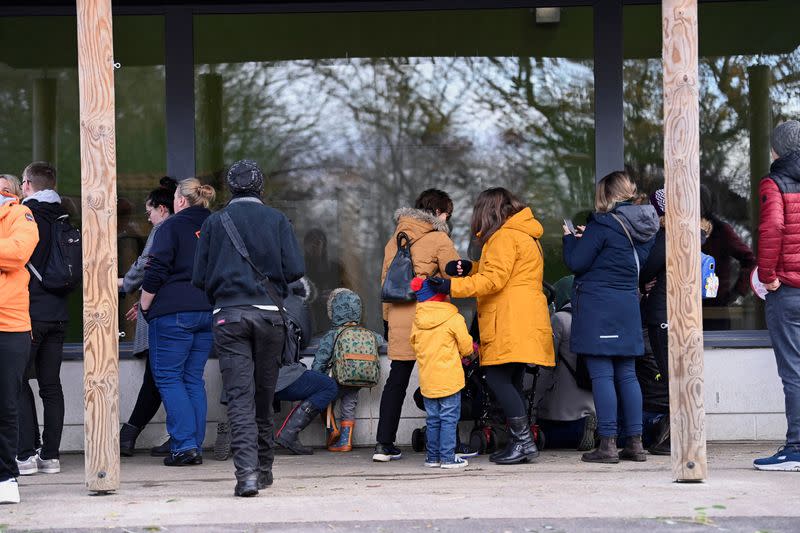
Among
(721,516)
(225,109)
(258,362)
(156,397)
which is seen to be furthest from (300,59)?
(721,516)

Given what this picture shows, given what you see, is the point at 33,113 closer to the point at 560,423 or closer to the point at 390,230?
the point at 390,230

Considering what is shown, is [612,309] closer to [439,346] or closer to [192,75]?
[439,346]

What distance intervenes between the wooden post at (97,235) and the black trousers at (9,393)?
1.17 ft

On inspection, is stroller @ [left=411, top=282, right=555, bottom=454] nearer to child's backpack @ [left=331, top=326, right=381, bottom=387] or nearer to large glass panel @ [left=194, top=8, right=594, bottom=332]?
child's backpack @ [left=331, top=326, right=381, bottom=387]

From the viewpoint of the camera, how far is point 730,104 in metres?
10.2

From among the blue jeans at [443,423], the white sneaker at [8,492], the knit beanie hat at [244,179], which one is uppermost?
the knit beanie hat at [244,179]

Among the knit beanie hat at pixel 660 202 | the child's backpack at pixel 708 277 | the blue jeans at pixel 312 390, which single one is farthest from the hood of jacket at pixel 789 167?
the blue jeans at pixel 312 390

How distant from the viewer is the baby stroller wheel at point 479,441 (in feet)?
28.4

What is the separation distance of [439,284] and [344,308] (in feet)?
4.54

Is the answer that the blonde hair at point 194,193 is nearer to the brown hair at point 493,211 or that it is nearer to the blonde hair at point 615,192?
the brown hair at point 493,211

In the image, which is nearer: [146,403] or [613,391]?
[613,391]

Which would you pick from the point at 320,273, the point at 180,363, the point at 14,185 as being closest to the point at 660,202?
the point at 320,273

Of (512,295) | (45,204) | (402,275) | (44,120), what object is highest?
(44,120)

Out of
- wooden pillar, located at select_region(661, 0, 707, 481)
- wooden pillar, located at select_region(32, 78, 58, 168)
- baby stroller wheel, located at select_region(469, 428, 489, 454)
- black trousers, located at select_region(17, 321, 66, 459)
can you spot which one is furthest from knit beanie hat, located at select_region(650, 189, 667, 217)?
wooden pillar, located at select_region(32, 78, 58, 168)
